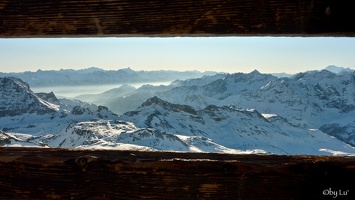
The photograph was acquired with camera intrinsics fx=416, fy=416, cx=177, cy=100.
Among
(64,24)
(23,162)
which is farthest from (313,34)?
(23,162)

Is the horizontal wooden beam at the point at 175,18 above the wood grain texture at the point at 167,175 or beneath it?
above

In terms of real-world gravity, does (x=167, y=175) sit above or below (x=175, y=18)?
below

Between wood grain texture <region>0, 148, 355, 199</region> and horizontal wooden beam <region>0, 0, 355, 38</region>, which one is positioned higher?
horizontal wooden beam <region>0, 0, 355, 38</region>

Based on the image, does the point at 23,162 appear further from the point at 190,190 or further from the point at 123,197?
the point at 190,190
